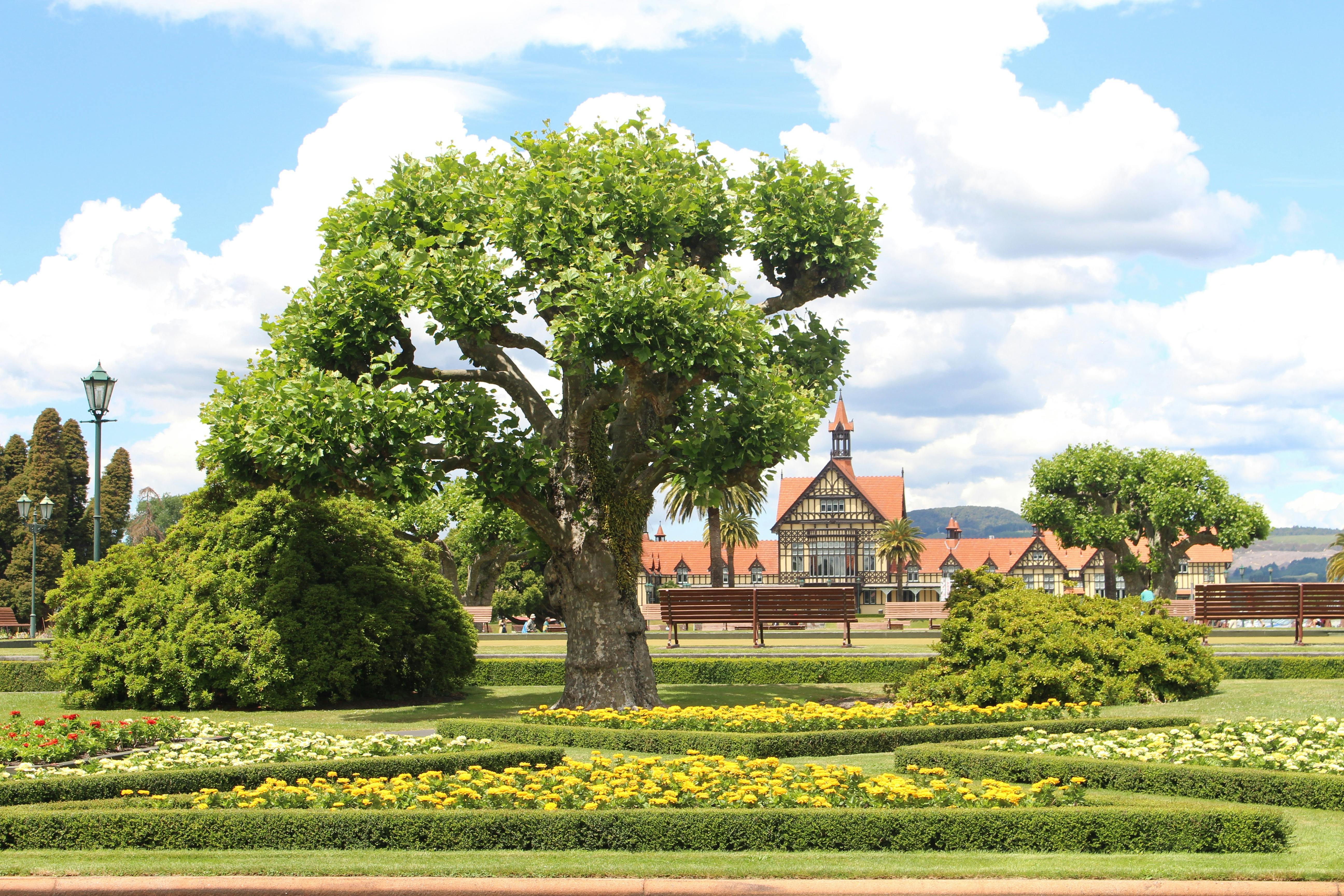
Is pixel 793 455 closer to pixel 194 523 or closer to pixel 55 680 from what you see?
pixel 194 523

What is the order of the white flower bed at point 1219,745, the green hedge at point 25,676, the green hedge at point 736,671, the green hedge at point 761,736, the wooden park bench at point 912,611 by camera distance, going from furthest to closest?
the wooden park bench at point 912,611, the green hedge at point 25,676, the green hedge at point 736,671, the green hedge at point 761,736, the white flower bed at point 1219,745

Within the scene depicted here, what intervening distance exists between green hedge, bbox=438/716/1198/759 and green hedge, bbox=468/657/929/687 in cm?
640

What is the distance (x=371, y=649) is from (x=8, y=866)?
1070 cm

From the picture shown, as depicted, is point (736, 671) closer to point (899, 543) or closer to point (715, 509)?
point (715, 509)

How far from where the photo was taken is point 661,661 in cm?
2050

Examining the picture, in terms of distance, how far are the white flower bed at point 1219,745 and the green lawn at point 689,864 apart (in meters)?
2.40

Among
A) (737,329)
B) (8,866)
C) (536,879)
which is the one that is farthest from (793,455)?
(8,866)

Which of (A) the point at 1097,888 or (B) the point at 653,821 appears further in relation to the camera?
(B) the point at 653,821

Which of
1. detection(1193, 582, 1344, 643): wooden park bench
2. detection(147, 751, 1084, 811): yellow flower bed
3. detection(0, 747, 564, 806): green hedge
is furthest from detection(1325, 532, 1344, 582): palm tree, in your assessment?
detection(0, 747, 564, 806): green hedge

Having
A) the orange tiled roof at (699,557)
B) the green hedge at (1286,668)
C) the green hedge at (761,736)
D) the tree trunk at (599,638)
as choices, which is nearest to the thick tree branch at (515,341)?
the tree trunk at (599,638)

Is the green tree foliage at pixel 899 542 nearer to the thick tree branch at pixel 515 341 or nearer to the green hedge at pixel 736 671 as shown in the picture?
the green hedge at pixel 736 671

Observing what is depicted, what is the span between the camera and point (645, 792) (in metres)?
8.47

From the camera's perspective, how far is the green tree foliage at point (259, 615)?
17.0m

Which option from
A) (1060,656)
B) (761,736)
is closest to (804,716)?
(761,736)
